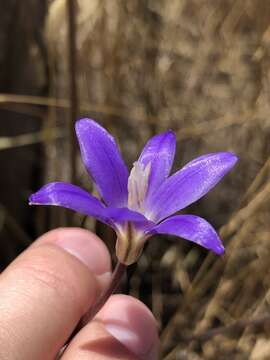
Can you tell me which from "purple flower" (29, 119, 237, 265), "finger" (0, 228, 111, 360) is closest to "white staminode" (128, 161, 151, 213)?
"purple flower" (29, 119, 237, 265)

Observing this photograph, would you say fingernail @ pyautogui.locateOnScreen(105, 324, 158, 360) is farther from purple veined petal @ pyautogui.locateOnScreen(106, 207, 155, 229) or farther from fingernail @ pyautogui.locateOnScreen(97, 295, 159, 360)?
purple veined petal @ pyautogui.locateOnScreen(106, 207, 155, 229)

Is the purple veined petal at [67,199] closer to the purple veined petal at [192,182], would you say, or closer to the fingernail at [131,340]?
the purple veined petal at [192,182]

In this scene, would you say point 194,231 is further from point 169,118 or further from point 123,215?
point 169,118

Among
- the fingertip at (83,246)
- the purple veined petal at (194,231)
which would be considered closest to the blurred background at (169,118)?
the fingertip at (83,246)

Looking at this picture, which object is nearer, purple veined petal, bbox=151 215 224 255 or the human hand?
purple veined petal, bbox=151 215 224 255

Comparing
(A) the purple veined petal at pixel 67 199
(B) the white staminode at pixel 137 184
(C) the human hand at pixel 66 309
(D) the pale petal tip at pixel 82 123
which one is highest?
(D) the pale petal tip at pixel 82 123

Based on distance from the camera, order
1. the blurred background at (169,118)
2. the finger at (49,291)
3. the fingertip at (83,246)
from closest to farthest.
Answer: the finger at (49,291), the fingertip at (83,246), the blurred background at (169,118)

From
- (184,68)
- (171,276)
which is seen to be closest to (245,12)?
(184,68)

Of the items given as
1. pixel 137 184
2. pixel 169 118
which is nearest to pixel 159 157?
pixel 137 184
